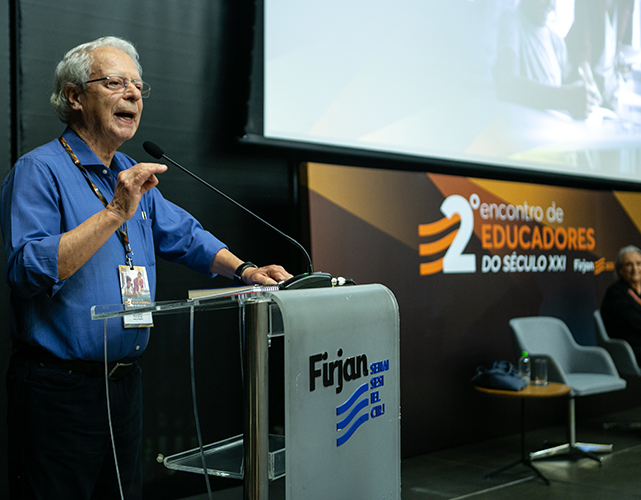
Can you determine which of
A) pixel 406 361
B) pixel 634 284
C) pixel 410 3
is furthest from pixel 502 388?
pixel 410 3

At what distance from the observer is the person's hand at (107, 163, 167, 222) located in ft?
4.82

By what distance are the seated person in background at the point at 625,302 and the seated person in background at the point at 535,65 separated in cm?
119

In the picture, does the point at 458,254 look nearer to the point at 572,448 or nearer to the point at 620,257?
the point at 572,448

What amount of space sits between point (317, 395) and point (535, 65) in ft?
13.6

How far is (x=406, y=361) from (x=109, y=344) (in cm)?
269

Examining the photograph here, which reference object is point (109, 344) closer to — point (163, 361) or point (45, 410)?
point (45, 410)

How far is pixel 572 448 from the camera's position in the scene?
13.5ft

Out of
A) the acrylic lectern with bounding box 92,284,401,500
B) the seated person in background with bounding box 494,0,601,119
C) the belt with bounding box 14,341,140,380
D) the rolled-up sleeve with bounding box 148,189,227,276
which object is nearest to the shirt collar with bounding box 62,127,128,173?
the rolled-up sleeve with bounding box 148,189,227,276

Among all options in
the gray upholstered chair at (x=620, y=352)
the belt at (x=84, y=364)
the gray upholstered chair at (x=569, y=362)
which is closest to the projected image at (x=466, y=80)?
the gray upholstered chair at (x=569, y=362)

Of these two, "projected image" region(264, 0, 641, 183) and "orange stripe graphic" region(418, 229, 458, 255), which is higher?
"projected image" region(264, 0, 641, 183)

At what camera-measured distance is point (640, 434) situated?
4656 mm

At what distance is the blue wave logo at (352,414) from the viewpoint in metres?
1.45

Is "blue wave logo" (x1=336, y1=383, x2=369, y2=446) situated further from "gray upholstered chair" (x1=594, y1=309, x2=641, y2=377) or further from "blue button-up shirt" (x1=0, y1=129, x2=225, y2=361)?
"gray upholstered chair" (x1=594, y1=309, x2=641, y2=377)

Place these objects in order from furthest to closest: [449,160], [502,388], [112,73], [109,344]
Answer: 1. [449,160]
2. [502,388]
3. [112,73]
4. [109,344]
